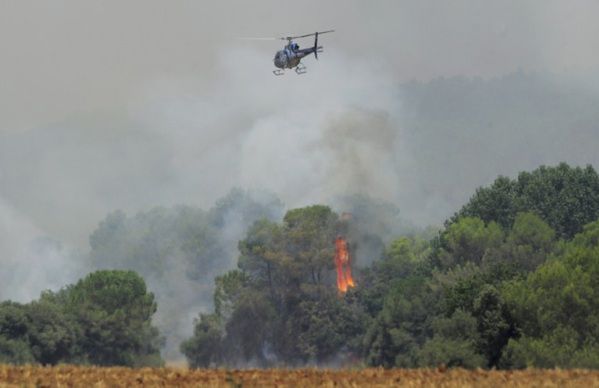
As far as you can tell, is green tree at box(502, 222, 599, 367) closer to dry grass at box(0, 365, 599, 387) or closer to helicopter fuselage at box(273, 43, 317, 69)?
helicopter fuselage at box(273, 43, 317, 69)

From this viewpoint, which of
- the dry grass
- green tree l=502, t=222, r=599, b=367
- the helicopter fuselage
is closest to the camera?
the dry grass

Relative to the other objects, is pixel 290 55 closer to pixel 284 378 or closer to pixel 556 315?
pixel 556 315

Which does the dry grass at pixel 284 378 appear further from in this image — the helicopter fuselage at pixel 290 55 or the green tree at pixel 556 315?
the helicopter fuselage at pixel 290 55

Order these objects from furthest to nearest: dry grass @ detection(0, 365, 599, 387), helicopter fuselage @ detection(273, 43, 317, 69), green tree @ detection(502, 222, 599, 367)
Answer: helicopter fuselage @ detection(273, 43, 317, 69), green tree @ detection(502, 222, 599, 367), dry grass @ detection(0, 365, 599, 387)

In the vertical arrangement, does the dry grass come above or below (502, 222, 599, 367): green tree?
below

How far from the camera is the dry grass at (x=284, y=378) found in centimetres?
7138

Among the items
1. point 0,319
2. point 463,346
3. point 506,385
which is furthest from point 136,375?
point 0,319

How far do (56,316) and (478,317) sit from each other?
75.0 meters

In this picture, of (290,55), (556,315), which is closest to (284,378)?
(556,315)

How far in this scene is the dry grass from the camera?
71375 mm

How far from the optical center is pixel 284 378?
74.8 metres

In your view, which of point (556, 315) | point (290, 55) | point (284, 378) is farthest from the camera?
point (290, 55)

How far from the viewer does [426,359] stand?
144 m

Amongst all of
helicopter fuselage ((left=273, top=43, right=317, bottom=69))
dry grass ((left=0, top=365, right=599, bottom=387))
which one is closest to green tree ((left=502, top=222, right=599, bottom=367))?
helicopter fuselage ((left=273, top=43, right=317, bottom=69))
